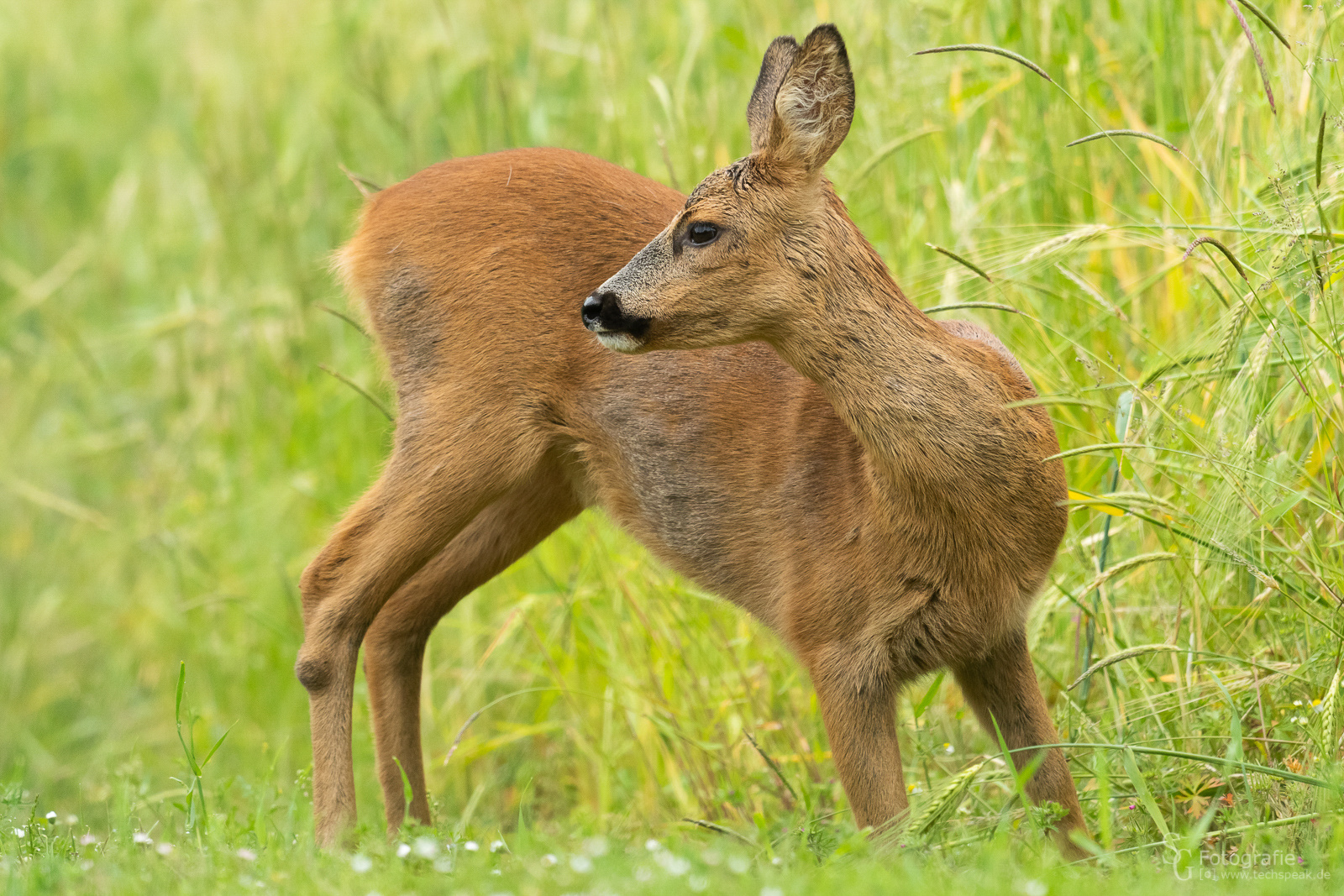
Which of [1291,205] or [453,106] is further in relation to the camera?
[453,106]

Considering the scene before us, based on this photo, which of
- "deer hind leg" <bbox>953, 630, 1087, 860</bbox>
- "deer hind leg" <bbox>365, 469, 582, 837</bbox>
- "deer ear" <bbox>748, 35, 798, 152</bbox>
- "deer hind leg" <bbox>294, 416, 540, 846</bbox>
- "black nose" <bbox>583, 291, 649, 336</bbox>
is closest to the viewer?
"black nose" <bbox>583, 291, 649, 336</bbox>

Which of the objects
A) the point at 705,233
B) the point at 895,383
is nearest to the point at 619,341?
the point at 705,233

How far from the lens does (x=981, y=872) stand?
3.12 metres

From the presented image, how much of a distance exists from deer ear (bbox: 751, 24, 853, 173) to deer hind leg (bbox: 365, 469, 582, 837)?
156cm

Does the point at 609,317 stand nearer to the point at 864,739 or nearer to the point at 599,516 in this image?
the point at 864,739

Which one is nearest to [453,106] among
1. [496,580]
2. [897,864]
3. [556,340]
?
[496,580]

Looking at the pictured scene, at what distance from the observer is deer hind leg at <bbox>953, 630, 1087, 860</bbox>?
13.3ft

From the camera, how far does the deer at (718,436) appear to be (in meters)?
3.83

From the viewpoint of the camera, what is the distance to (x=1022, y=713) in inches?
163

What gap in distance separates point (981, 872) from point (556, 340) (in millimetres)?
2083

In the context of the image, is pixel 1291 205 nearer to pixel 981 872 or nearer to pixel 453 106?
pixel 981 872

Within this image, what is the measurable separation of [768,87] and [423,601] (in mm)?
2219

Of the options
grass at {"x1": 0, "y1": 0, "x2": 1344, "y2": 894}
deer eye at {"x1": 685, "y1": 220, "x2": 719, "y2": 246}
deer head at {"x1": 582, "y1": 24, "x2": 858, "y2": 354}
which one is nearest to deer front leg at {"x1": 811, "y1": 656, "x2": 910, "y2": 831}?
grass at {"x1": 0, "y1": 0, "x2": 1344, "y2": 894}

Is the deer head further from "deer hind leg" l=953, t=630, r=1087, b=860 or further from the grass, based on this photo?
"deer hind leg" l=953, t=630, r=1087, b=860
